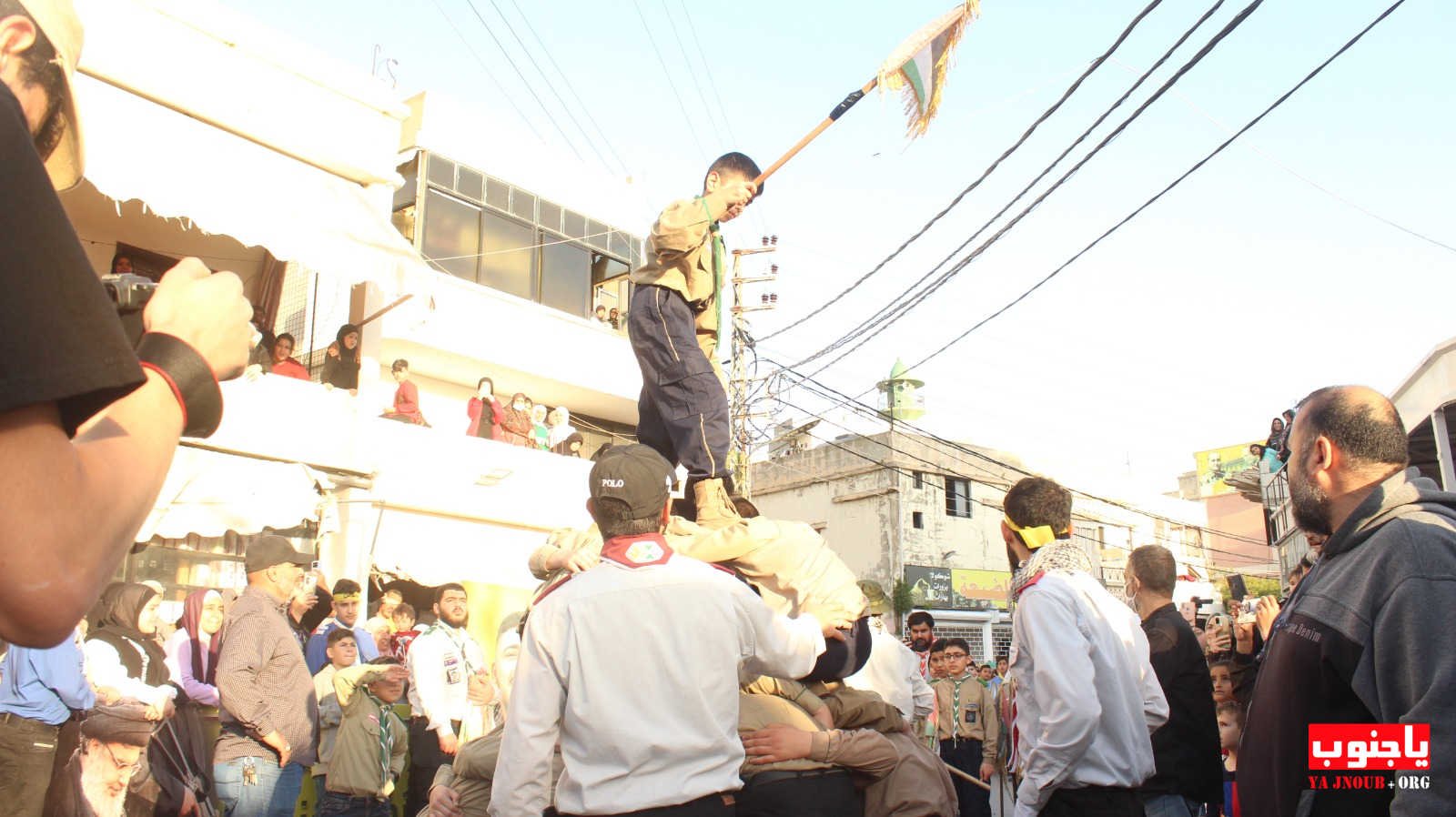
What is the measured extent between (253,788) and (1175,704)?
5.12 metres

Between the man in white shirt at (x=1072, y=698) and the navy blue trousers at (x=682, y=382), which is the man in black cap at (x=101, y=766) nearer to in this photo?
the navy blue trousers at (x=682, y=382)

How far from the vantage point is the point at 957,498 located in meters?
35.9

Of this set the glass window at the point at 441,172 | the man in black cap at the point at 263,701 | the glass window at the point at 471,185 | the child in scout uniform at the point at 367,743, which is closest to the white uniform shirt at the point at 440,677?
the child in scout uniform at the point at 367,743

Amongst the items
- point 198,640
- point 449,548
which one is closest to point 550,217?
point 449,548

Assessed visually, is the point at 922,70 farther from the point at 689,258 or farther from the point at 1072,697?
the point at 1072,697

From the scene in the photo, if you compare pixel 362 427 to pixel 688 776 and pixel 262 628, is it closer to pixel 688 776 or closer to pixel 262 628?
pixel 262 628

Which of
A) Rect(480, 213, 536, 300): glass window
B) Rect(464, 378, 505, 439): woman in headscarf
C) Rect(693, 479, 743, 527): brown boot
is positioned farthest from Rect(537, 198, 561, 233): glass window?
Rect(693, 479, 743, 527): brown boot

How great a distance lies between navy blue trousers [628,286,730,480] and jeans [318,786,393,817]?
3913 millimetres

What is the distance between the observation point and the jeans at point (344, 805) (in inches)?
267

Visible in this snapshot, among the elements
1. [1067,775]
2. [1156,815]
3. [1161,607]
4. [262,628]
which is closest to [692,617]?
[1067,775]

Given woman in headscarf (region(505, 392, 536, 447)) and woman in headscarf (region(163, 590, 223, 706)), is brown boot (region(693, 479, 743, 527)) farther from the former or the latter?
woman in headscarf (region(505, 392, 536, 447))

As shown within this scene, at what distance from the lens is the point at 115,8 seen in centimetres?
1231

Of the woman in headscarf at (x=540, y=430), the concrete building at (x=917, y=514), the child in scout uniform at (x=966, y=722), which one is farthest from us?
the concrete building at (x=917, y=514)

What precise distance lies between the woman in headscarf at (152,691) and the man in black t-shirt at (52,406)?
5.42 metres
